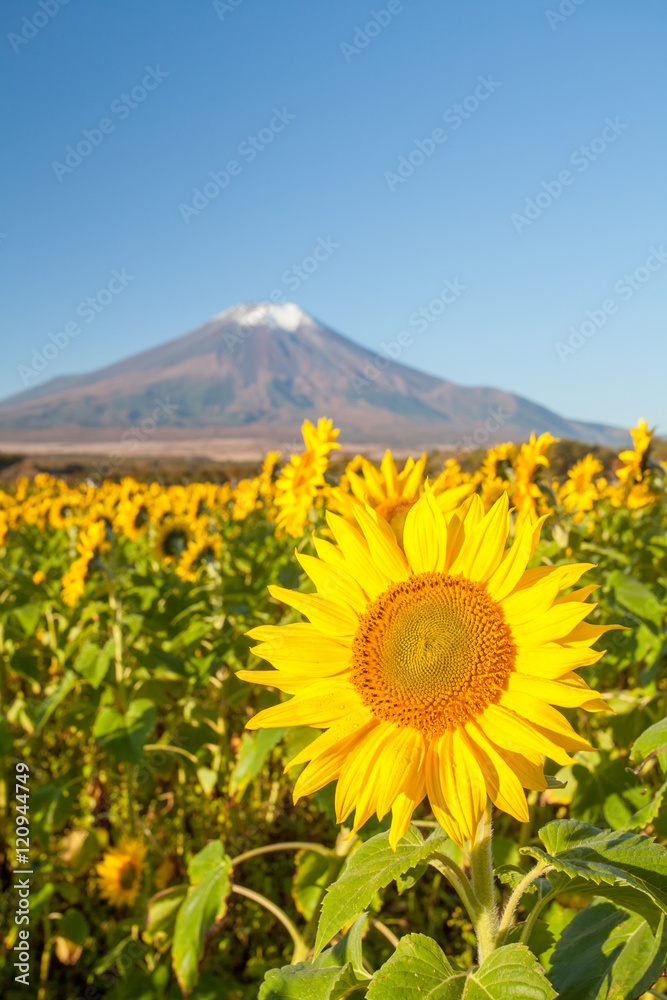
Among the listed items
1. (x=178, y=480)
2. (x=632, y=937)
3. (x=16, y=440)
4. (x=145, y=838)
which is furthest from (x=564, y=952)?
(x=16, y=440)

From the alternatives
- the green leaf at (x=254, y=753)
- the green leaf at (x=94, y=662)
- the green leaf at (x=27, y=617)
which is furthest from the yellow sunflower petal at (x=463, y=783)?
the green leaf at (x=27, y=617)

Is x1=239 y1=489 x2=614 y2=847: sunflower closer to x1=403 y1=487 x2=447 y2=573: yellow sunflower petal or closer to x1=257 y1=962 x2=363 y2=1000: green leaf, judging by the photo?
x1=403 y1=487 x2=447 y2=573: yellow sunflower petal

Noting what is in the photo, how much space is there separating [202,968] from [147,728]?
3.59 feet

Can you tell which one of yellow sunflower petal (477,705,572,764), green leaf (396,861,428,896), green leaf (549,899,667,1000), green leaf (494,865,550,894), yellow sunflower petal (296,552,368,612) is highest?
yellow sunflower petal (296,552,368,612)

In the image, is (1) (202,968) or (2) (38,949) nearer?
(1) (202,968)

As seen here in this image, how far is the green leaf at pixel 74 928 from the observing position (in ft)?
10.6

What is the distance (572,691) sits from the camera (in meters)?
1.15

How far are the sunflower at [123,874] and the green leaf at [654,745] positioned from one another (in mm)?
3128

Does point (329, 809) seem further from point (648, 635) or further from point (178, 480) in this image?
point (178, 480)

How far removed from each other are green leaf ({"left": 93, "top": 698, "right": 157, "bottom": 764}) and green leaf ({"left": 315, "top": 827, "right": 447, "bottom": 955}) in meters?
1.87

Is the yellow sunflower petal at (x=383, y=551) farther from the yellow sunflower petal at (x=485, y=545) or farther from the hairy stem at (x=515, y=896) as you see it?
the hairy stem at (x=515, y=896)

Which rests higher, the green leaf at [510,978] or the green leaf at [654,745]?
the green leaf at [654,745]

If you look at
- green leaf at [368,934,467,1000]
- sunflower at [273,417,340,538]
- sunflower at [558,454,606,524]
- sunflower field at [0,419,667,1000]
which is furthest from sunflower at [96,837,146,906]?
sunflower at [558,454,606,524]

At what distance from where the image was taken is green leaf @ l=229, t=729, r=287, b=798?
243 cm
